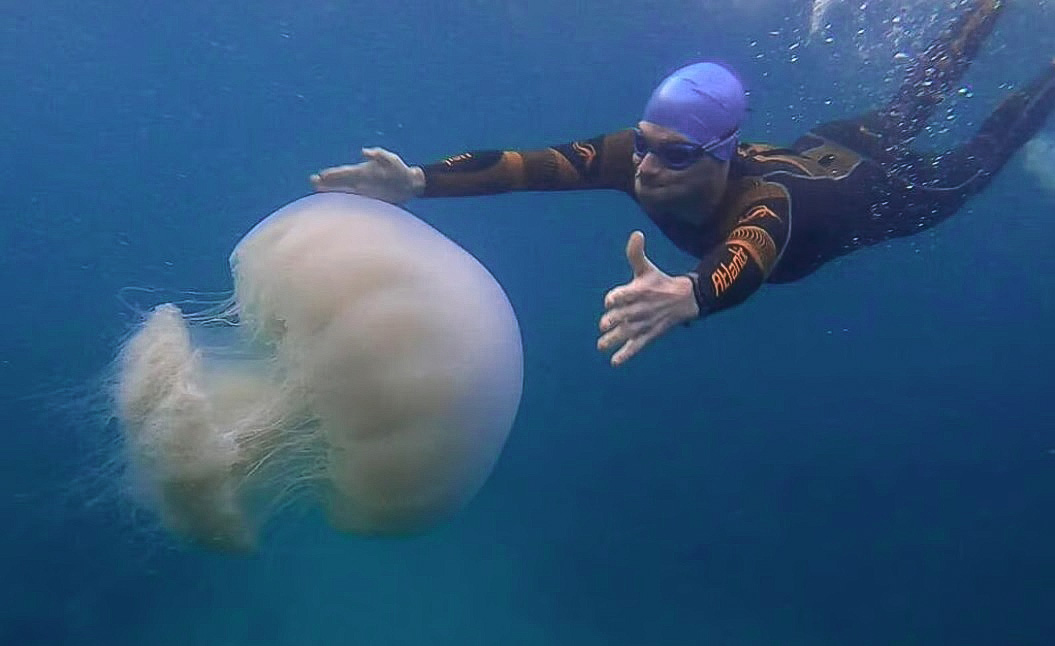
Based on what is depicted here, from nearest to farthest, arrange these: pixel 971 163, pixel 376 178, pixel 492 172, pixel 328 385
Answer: pixel 328 385 → pixel 376 178 → pixel 492 172 → pixel 971 163

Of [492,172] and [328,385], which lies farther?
[492,172]

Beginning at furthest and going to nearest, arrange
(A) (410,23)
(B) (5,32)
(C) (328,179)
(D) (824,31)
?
(B) (5,32), (A) (410,23), (D) (824,31), (C) (328,179)

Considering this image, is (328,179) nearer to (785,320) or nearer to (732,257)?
(732,257)

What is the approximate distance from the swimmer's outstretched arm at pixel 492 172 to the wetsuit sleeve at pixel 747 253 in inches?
32.1

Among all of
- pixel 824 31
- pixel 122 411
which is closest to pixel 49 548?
pixel 122 411

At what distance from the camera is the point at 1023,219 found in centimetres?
1334

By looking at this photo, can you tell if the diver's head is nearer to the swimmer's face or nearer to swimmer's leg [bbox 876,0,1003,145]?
the swimmer's face

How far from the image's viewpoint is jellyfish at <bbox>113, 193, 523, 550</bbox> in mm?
2906

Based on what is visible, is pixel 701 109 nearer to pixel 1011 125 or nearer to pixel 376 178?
pixel 376 178

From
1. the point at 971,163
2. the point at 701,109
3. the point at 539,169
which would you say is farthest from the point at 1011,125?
the point at 539,169

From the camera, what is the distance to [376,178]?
11.8ft

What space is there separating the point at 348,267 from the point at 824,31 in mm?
7792

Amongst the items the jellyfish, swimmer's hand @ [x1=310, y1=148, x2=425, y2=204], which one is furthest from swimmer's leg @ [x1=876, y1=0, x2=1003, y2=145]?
the jellyfish

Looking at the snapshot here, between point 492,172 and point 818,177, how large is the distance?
151 centimetres
